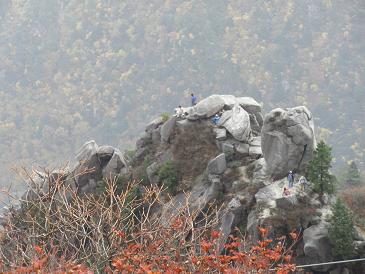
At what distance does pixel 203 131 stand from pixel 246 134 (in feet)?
12.3

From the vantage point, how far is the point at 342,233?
26.7 metres

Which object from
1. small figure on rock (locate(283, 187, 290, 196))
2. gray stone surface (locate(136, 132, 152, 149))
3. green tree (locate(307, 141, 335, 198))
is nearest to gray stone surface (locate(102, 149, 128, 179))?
gray stone surface (locate(136, 132, 152, 149))

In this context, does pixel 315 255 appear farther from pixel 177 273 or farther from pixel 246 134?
pixel 177 273

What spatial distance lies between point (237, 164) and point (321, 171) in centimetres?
685

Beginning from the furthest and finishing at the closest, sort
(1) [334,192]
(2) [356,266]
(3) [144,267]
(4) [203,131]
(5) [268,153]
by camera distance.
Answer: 1. (4) [203,131]
2. (5) [268,153]
3. (1) [334,192]
4. (2) [356,266]
5. (3) [144,267]

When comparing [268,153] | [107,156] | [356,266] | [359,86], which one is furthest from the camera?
[359,86]

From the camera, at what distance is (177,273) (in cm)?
1339

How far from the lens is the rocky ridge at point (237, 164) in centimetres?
2902

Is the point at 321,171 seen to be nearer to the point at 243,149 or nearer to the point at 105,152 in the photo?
the point at 243,149

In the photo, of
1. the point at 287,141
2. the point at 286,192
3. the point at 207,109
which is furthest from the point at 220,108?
the point at 286,192

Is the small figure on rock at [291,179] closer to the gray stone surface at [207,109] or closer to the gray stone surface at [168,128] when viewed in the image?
the gray stone surface at [207,109]

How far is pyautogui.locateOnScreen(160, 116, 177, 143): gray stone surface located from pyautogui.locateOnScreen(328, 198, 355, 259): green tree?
54.5ft

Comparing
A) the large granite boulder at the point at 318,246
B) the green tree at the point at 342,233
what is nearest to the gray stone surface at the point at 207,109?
the large granite boulder at the point at 318,246

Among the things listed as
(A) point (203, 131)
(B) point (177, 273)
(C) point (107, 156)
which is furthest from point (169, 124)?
(B) point (177, 273)
